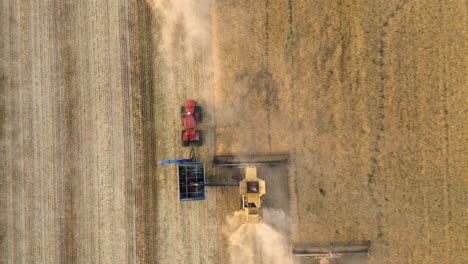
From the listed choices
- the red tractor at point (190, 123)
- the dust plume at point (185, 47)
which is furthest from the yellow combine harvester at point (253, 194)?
the dust plume at point (185, 47)

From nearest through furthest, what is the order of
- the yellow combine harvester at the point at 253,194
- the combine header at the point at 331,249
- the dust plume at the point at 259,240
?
the yellow combine harvester at the point at 253,194 → the combine header at the point at 331,249 → the dust plume at the point at 259,240

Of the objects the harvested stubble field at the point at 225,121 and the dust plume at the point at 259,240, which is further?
the dust plume at the point at 259,240

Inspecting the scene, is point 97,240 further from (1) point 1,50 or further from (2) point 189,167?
(1) point 1,50

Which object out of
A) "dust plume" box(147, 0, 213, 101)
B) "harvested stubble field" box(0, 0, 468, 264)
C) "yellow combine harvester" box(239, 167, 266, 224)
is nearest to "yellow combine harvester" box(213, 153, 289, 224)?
"yellow combine harvester" box(239, 167, 266, 224)

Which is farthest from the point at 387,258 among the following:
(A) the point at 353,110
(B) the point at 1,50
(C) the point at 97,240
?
(B) the point at 1,50

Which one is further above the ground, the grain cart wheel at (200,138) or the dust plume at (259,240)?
the grain cart wheel at (200,138)

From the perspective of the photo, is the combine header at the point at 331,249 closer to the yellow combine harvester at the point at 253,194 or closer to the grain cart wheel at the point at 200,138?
the yellow combine harvester at the point at 253,194
